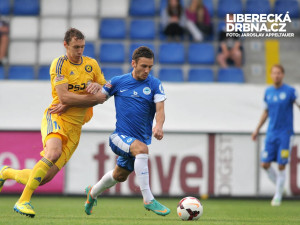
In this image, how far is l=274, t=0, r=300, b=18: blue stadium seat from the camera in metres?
17.1

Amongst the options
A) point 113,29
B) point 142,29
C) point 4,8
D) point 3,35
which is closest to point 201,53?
point 142,29

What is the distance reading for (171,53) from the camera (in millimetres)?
15531

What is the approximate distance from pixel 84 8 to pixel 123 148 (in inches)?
397

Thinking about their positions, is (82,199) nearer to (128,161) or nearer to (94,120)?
(94,120)

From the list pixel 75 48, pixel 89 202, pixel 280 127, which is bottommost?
pixel 89 202

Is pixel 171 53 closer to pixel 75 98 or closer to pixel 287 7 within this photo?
pixel 287 7

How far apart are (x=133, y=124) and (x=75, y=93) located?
800 millimetres

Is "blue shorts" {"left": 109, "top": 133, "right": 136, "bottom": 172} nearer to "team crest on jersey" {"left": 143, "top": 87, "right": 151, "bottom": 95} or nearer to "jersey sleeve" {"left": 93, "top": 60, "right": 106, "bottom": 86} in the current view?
"team crest on jersey" {"left": 143, "top": 87, "right": 151, "bottom": 95}

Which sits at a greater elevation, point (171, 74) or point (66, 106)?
point (171, 74)

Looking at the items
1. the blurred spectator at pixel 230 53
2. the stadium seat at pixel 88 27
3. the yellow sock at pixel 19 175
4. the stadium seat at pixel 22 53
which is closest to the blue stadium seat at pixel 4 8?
the stadium seat at pixel 22 53

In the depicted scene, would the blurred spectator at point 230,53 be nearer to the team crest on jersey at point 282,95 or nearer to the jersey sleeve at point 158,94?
the team crest on jersey at point 282,95

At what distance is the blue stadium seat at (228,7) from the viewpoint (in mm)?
16750

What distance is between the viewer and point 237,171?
12.1 metres

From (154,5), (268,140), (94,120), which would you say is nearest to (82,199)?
(94,120)
